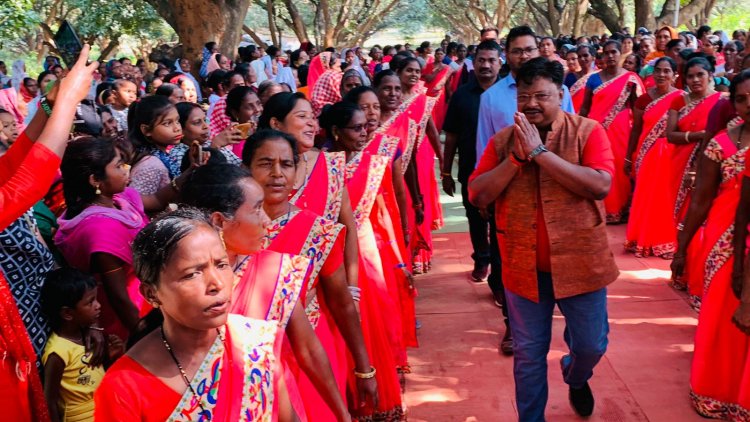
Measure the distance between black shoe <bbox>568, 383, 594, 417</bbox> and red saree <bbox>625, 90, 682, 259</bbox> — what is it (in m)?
3.02

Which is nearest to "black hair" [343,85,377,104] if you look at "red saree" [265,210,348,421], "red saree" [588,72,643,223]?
"red saree" [265,210,348,421]

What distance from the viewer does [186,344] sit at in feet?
5.95

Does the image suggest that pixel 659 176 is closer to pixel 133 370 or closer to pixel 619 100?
pixel 619 100

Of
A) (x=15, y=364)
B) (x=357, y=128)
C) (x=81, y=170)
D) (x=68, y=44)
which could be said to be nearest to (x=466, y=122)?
(x=357, y=128)

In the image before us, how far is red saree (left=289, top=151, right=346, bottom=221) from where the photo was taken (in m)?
3.10

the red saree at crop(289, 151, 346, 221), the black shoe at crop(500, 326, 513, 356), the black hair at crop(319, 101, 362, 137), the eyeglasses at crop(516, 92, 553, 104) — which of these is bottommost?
the black shoe at crop(500, 326, 513, 356)

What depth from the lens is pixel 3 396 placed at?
2.33 meters

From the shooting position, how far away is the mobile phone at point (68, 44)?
11.4 ft

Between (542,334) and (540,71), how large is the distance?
1.15 metres

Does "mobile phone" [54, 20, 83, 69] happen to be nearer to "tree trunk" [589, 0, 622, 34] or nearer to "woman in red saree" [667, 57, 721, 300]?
"woman in red saree" [667, 57, 721, 300]

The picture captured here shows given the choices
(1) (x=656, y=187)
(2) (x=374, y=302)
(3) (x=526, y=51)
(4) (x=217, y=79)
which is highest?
(3) (x=526, y=51)

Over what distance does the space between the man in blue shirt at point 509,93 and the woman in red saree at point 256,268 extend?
7.55 feet

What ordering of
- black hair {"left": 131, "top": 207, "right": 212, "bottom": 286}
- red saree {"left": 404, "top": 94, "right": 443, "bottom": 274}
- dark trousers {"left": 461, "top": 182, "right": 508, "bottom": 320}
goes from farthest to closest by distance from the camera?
red saree {"left": 404, "top": 94, "right": 443, "bottom": 274}, dark trousers {"left": 461, "top": 182, "right": 508, "bottom": 320}, black hair {"left": 131, "top": 207, "right": 212, "bottom": 286}

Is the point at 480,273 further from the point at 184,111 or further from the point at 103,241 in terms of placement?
the point at 103,241
